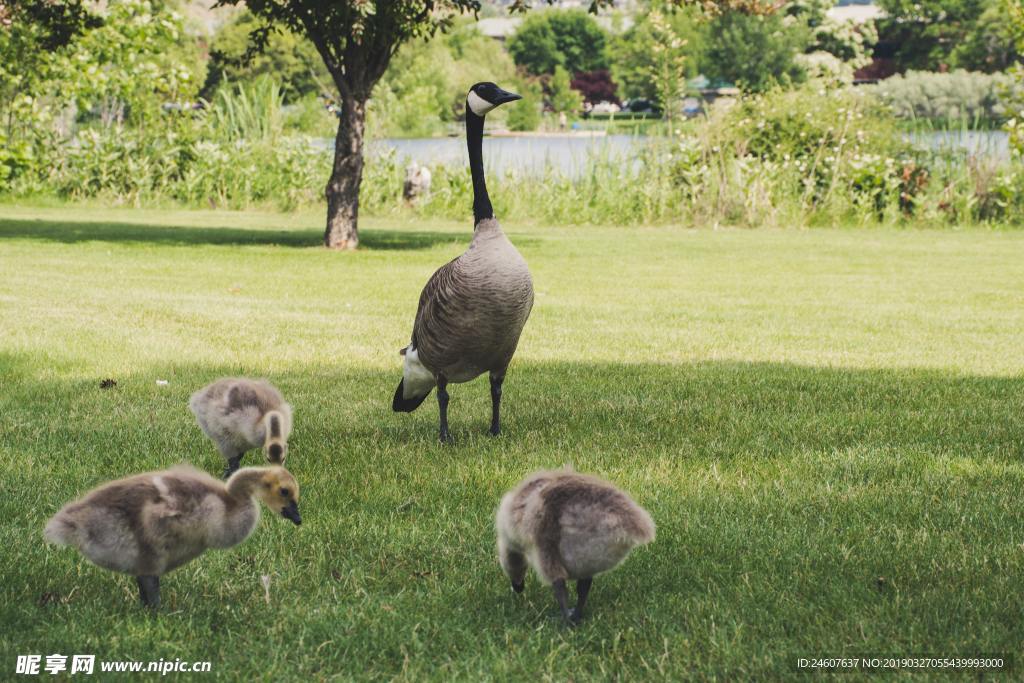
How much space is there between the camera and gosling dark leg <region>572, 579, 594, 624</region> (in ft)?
11.8

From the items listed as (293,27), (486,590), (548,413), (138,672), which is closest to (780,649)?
(486,590)

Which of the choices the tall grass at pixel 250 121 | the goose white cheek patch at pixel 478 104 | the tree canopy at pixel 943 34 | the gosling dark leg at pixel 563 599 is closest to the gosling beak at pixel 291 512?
the gosling dark leg at pixel 563 599

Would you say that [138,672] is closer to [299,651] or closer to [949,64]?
[299,651]

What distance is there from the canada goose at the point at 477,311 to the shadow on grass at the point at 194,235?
1239 centimetres

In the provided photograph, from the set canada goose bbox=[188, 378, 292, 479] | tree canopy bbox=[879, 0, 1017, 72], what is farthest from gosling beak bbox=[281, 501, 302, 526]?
tree canopy bbox=[879, 0, 1017, 72]

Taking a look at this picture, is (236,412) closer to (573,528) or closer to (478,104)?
(573,528)

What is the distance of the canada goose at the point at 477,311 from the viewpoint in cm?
599

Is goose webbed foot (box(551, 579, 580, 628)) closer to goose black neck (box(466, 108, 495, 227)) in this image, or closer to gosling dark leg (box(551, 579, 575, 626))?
gosling dark leg (box(551, 579, 575, 626))

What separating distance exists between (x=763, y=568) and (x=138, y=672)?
2.25m

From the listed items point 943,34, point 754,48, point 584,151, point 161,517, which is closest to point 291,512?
point 161,517

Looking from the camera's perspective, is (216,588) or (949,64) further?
(949,64)

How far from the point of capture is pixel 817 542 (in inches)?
177

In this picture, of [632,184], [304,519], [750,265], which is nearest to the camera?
[304,519]

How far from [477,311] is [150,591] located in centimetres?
272
